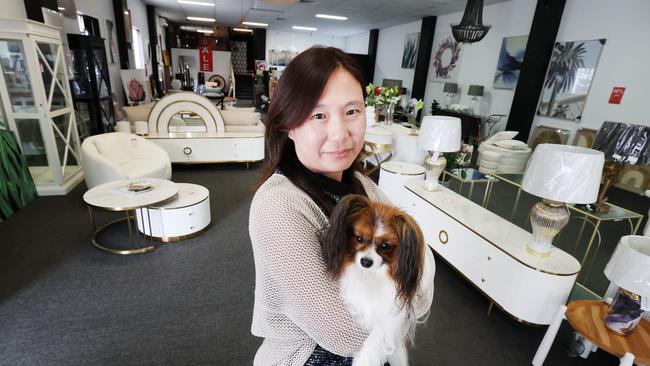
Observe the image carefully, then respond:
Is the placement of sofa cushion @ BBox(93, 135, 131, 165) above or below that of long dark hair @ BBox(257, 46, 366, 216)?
below

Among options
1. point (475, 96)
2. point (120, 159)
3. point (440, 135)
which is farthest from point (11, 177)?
point (475, 96)

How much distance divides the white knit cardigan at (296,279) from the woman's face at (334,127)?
116 millimetres

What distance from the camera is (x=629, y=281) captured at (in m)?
1.53

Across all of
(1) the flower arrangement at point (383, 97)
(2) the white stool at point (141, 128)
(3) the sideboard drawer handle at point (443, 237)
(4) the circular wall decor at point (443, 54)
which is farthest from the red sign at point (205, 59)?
(3) the sideboard drawer handle at point (443, 237)

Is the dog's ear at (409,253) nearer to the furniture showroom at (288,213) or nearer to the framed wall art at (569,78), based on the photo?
the furniture showroom at (288,213)

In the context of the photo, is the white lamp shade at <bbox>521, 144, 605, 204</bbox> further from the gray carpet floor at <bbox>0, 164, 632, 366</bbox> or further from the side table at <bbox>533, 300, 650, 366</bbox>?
the gray carpet floor at <bbox>0, 164, 632, 366</bbox>

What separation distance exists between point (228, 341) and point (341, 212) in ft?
5.89

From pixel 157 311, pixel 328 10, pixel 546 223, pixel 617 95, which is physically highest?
pixel 328 10

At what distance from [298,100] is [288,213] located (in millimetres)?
288

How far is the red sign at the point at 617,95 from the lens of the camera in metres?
5.65

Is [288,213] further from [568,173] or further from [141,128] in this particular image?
[141,128]

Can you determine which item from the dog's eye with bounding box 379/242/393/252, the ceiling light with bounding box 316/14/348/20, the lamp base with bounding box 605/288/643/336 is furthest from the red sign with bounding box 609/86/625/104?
the ceiling light with bounding box 316/14/348/20

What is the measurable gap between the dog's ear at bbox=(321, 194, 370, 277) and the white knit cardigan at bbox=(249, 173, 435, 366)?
21 millimetres

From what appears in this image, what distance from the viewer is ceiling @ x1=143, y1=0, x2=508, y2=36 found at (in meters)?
8.88
